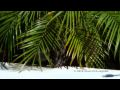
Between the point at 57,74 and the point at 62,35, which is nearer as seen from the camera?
the point at 57,74

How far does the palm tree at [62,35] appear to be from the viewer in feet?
5.37

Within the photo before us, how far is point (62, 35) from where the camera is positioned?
174 centimetres

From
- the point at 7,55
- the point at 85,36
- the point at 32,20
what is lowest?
the point at 7,55

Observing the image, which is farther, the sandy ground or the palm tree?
the palm tree

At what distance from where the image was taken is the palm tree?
164cm

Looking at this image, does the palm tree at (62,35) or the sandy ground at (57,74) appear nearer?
the sandy ground at (57,74)

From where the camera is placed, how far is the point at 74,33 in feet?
5.48

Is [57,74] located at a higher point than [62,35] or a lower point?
lower
